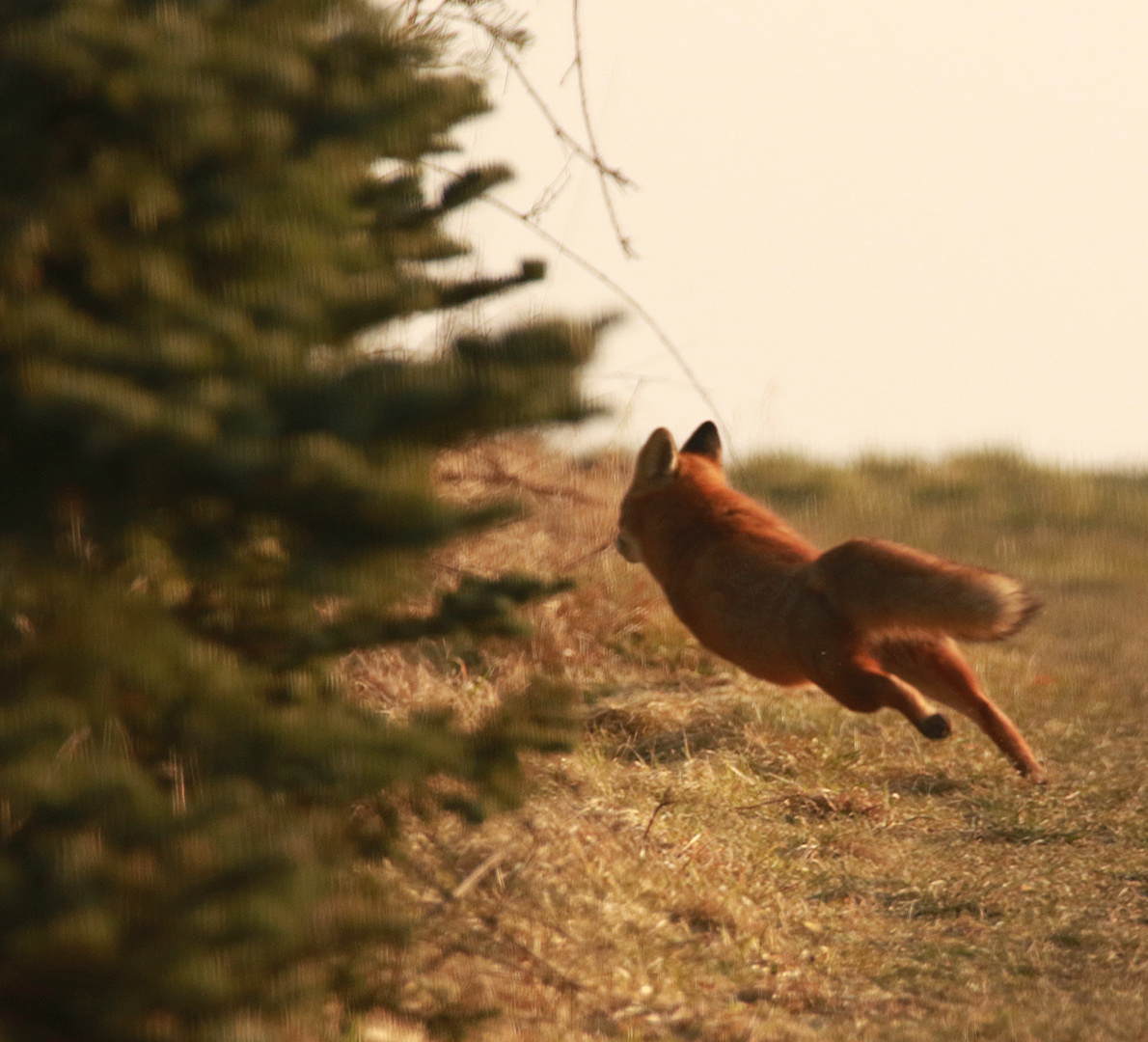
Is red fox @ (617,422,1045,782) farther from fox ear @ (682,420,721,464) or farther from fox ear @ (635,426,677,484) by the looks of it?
fox ear @ (682,420,721,464)

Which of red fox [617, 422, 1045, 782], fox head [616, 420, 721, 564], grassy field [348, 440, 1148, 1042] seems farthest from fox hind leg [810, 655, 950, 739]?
fox head [616, 420, 721, 564]

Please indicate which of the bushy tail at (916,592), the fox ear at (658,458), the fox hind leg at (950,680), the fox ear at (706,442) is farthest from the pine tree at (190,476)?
the fox ear at (706,442)

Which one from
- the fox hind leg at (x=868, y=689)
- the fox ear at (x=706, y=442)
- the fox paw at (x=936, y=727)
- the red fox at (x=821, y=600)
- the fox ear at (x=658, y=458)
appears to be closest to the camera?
the red fox at (x=821, y=600)

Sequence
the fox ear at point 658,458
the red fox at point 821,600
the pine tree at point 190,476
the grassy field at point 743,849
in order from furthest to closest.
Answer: the fox ear at point 658,458 → the red fox at point 821,600 → the grassy field at point 743,849 → the pine tree at point 190,476

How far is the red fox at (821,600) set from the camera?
458 cm

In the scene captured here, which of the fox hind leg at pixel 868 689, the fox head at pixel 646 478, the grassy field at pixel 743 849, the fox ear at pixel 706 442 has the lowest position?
the grassy field at pixel 743 849

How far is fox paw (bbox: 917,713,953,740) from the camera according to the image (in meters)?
4.87

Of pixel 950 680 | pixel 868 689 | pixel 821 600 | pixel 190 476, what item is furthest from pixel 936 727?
pixel 190 476

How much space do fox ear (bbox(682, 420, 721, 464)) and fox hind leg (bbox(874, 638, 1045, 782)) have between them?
1704 mm

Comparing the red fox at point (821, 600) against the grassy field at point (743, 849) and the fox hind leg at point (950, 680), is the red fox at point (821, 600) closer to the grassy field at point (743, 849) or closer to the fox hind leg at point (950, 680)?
the fox hind leg at point (950, 680)

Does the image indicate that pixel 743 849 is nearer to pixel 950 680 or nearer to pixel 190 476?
pixel 950 680

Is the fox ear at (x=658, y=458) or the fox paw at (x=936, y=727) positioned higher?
the fox ear at (x=658, y=458)

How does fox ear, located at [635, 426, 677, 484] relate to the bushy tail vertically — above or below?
above

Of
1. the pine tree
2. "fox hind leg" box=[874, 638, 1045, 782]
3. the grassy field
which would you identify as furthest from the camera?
"fox hind leg" box=[874, 638, 1045, 782]
